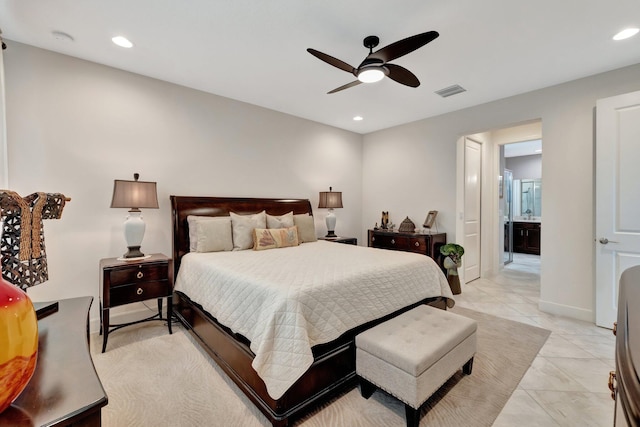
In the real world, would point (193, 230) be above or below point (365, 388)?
above

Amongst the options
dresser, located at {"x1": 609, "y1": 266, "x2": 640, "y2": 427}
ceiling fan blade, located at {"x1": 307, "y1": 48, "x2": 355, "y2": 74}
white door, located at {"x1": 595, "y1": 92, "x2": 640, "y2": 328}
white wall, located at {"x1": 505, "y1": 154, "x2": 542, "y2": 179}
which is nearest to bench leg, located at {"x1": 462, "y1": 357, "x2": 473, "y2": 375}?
dresser, located at {"x1": 609, "y1": 266, "x2": 640, "y2": 427}

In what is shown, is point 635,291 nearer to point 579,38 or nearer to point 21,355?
point 21,355

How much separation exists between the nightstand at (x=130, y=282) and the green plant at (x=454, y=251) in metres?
3.60

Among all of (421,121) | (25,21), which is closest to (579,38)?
(421,121)

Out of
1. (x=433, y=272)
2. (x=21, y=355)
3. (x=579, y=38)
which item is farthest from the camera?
(x=433, y=272)

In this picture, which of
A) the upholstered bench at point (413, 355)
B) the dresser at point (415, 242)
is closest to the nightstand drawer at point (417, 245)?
the dresser at point (415, 242)

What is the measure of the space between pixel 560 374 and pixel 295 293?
7.18 feet

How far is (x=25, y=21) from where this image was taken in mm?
2252

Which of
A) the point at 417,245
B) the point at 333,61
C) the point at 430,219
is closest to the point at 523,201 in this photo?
the point at 430,219

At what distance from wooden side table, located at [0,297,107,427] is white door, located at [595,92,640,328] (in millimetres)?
4205

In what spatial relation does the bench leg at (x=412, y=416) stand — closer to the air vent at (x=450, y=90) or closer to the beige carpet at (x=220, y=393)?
the beige carpet at (x=220, y=393)

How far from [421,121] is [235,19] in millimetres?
3479

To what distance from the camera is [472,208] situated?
4.71 metres

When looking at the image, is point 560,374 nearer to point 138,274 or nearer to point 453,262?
point 453,262
